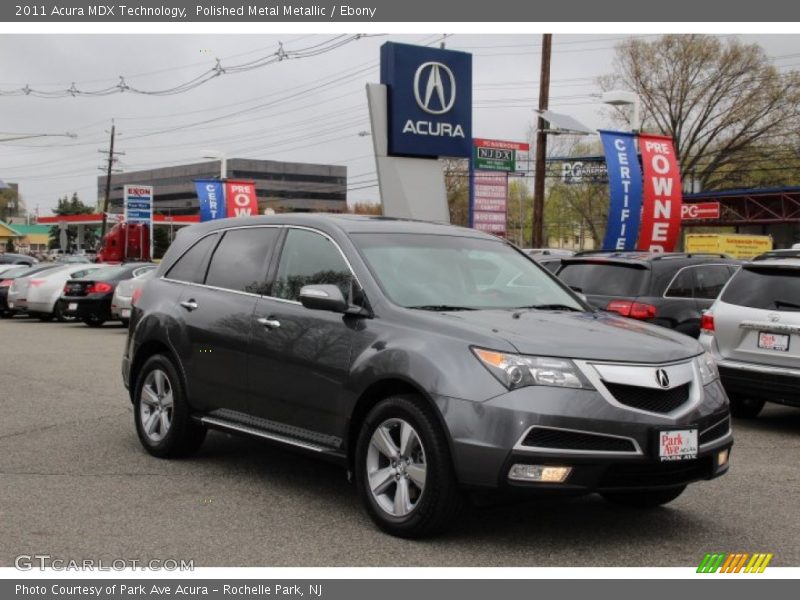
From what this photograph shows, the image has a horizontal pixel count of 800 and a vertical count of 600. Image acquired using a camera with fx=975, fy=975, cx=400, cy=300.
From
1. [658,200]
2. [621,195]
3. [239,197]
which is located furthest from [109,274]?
[239,197]

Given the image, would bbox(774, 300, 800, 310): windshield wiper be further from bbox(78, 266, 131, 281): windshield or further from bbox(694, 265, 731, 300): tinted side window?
bbox(78, 266, 131, 281): windshield

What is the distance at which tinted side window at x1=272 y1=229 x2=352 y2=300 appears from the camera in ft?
20.2

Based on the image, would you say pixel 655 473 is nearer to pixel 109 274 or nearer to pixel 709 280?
pixel 709 280

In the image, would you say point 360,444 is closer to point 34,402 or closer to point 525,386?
point 525,386

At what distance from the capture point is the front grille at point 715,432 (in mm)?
5238

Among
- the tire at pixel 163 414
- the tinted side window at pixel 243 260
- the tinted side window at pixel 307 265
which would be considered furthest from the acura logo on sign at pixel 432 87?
the tinted side window at pixel 307 265

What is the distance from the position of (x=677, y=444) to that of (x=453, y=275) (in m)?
1.85

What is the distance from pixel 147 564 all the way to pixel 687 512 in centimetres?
328

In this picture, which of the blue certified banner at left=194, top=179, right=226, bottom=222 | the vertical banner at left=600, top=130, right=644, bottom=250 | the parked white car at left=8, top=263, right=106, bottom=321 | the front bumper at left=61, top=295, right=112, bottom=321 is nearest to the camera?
the vertical banner at left=600, top=130, right=644, bottom=250

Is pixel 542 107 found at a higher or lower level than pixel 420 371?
higher

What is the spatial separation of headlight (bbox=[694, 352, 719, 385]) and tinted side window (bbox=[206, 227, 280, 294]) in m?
2.87

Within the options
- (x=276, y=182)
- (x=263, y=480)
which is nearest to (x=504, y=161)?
(x=263, y=480)

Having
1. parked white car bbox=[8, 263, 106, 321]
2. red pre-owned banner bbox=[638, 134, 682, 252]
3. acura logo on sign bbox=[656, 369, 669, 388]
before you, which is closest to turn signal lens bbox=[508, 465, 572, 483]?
acura logo on sign bbox=[656, 369, 669, 388]

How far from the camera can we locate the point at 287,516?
5781mm
